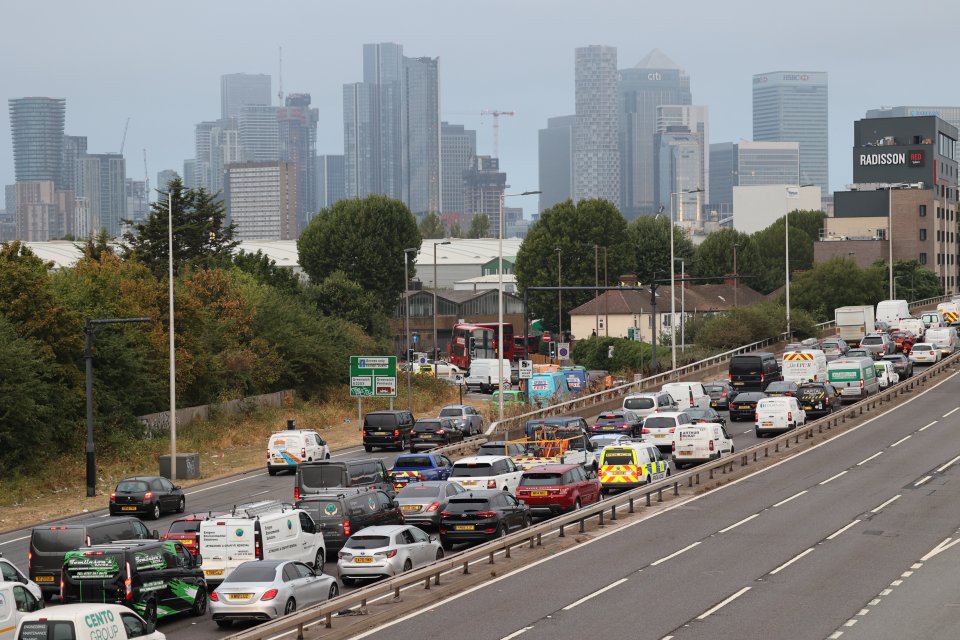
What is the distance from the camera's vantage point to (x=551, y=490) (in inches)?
1430

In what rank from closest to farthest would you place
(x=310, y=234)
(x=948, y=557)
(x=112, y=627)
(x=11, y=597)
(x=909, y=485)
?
(x=112, y=627), (x=11, y=597), (x=948, y=557), (x=909, y=485), (x=310, y=234)

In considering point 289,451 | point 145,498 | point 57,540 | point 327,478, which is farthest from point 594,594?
point 289,451

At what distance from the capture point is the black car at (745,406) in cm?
6259

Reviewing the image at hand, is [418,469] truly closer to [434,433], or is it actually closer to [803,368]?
[434,433]

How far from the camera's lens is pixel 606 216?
445 feet

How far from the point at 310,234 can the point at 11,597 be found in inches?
4227

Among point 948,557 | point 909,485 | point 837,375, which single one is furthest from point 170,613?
point 837,375

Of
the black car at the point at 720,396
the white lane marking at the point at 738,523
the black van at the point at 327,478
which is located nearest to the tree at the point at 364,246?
the black car at the point at 720,396

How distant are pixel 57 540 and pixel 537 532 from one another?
33.5ft

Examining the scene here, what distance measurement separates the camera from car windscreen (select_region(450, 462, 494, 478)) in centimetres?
3881

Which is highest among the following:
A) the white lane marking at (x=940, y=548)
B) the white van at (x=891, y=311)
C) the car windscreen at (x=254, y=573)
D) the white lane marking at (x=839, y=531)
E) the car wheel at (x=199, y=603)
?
the white van at (x=891, y=311)

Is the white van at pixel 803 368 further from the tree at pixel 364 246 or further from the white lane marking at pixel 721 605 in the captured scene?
the tree at pixel 364 246

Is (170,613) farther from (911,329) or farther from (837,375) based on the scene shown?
(911,329)

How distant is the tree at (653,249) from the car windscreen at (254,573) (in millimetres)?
128833
